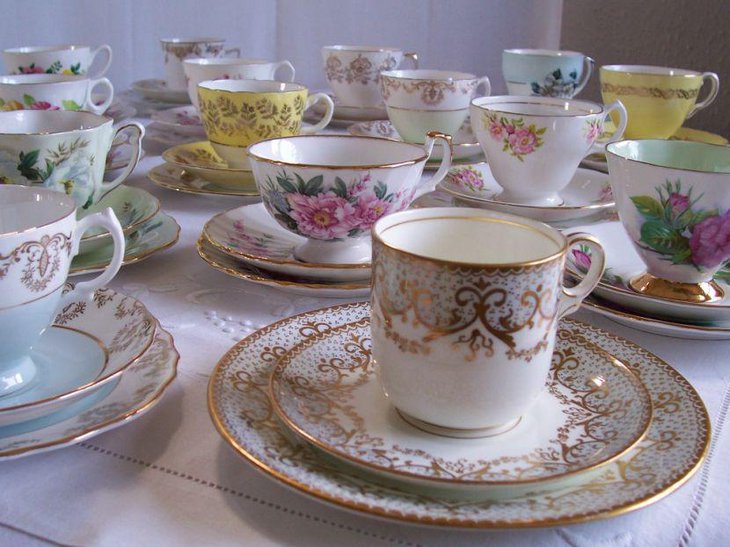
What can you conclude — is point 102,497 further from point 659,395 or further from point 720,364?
point 720,364

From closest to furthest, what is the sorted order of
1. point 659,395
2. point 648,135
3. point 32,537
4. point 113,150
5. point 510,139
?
point 32,537 < point 659,395 < point 510,139 < point 113,150 < point 648,135

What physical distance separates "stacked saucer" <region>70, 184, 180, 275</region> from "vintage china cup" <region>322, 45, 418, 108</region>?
26.1 inches

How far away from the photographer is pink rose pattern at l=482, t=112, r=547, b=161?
93cm

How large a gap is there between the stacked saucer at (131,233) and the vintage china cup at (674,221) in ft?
1.42

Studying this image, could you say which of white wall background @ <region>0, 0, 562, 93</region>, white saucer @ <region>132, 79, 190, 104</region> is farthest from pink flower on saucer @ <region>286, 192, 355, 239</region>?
white wall background @ <region>0, 0, 562, 93</region>

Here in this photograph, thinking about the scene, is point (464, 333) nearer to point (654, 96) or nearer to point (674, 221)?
point (674, 221)

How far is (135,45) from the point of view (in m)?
2.24

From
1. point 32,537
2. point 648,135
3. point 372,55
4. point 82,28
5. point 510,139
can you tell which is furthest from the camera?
point 82,28

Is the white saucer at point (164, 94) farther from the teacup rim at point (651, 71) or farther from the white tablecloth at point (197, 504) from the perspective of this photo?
the white tablecloth at point (197, 504)

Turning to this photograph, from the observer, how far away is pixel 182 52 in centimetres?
162

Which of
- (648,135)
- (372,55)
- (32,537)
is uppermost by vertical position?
(372,55)

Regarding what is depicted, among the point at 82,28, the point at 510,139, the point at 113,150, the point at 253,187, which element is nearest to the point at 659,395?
the point at 510,139

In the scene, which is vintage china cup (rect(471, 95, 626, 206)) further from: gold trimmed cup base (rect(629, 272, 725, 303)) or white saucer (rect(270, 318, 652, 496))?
white saucer (rect(270, 318, 652, 496))

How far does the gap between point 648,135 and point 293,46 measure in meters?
1.42
